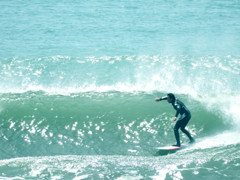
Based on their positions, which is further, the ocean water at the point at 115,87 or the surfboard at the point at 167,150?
the surfboard at the point at 167,150

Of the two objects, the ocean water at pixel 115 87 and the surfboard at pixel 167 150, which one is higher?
the ocean water at pixel 115 87

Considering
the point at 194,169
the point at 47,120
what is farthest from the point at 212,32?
the point at 194,169

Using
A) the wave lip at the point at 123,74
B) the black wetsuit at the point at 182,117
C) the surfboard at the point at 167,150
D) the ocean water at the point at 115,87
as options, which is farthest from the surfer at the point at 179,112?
the wave lip at the point at 123,74

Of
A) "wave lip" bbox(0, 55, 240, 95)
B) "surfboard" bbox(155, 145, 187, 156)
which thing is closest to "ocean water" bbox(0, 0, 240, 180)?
"wave lip" bbox(0, 55, 240, 95)

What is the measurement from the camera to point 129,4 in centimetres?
3297

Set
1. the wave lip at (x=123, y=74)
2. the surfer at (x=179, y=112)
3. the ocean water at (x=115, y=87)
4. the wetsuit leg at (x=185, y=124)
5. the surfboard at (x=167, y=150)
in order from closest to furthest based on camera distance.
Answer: the ocean water at (x=115, y=87) < the surfboard at (x=167, y=150) < the surfer at (x=179, y=112) < the wetsuit leg at (x=185, y=124) < the wave lip at (x=123, y=74)

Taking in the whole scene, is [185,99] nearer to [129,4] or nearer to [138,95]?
[138,95]

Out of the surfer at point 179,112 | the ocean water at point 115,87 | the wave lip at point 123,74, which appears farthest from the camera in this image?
the wave lip at point 123,74

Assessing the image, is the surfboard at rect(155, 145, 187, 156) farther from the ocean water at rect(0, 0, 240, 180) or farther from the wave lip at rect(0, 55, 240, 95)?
the wave lip at rect(0, 55, 240, 95)

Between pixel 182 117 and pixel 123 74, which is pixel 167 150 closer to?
pixel 182 117

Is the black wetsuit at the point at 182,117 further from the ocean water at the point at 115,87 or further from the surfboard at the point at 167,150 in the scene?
the ocean water at the point at 115,87

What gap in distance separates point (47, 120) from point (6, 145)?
77.9 inches

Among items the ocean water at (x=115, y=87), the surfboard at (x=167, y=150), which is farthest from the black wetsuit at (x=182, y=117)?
the ocean water at (x=115, y=87)

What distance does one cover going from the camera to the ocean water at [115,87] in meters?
9.78
